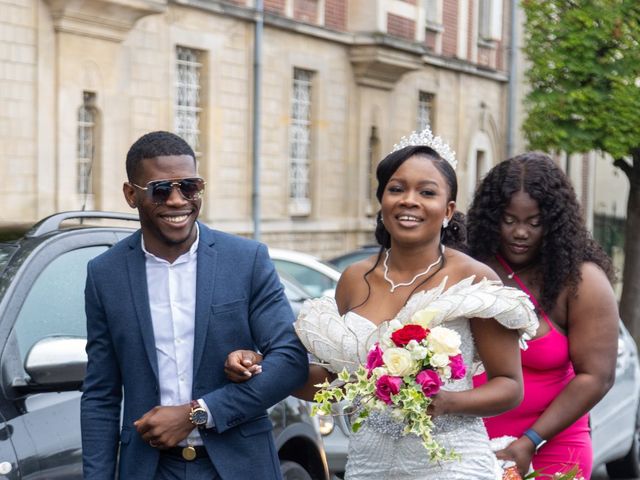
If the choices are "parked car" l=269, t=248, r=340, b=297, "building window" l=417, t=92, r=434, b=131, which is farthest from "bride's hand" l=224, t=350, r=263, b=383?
"building window" l=417, t=92, r=434, b=131

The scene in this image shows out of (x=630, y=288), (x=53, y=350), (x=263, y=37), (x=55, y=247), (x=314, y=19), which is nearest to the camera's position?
(x=53, y=350)

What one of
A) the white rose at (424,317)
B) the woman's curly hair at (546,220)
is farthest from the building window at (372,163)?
the white rose at (424,317)

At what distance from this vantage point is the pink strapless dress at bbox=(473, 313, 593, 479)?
5039 mm

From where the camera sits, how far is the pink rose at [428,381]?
3871 mm

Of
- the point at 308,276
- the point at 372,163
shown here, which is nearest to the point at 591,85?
the point at 372,163

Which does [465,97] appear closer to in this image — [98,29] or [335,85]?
[335,85]

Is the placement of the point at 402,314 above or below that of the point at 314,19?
below

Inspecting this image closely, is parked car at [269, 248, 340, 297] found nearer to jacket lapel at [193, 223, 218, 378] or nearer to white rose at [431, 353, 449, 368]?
jacket lapel at [193, 223, 218, 378]

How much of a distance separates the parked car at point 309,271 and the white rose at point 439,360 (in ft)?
25.9

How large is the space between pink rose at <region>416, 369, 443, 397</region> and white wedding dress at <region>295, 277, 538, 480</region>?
0.24m

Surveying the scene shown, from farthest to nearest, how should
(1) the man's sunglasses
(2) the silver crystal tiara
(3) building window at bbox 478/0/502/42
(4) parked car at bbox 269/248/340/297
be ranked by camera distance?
(3) building window at bbox 478/0/502/42, (4) parked car at bbox 269/248/340/297, (2) the silver crystal tiara, (1) the man's sunglasses

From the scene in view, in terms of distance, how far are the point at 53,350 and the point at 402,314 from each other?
1.34m

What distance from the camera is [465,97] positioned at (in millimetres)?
33031

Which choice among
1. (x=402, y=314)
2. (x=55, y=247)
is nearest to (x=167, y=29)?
A: (x=55, y=247)
